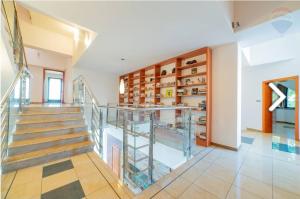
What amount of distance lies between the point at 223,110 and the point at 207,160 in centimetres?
142

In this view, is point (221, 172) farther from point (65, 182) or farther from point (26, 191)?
point (26, 191)

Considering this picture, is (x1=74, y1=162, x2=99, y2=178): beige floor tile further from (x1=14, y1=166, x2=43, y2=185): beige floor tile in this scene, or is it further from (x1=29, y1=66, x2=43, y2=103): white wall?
(x1=29, y1=66, x2=43, y2=103): white wall

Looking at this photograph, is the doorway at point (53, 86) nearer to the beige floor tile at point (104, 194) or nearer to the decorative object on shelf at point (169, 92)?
the decorative object on shelf at point (169, 92)

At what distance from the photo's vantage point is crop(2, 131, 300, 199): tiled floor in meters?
1.60

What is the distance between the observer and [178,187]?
68.0 inches

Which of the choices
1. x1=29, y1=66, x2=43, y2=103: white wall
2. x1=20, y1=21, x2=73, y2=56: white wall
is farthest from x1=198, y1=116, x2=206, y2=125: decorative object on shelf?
x1=29, y1=66, x2=43, y2=103: white wall

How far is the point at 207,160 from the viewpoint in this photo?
256 cm

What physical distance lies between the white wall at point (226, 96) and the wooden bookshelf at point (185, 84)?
152 mm

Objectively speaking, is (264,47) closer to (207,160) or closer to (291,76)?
(291,76)

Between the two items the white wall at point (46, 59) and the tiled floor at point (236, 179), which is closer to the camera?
the tiled floor at point (236, 179)

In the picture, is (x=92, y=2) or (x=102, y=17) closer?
(x=92, y=2)

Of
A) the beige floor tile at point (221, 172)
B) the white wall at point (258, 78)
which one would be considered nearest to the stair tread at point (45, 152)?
the beige floor tile at point (221, 172)

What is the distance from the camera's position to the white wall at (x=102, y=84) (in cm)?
670

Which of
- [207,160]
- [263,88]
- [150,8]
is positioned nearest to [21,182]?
[207,160]
